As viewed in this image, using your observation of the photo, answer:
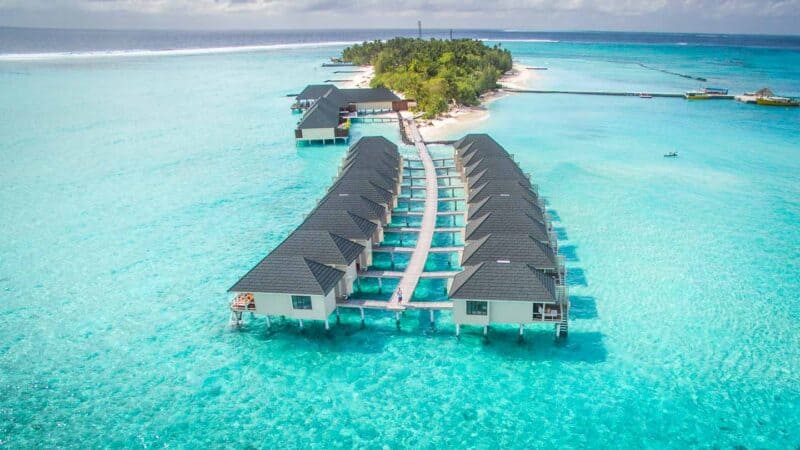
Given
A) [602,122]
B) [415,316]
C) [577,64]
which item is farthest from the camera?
[577,64]

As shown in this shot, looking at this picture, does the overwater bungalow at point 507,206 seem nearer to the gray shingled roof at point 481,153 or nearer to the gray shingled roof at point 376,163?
the gray shingled roof at point 481,153

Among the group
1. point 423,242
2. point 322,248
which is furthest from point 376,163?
point 322,248

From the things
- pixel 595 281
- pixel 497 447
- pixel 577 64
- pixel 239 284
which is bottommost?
pixel 497 447

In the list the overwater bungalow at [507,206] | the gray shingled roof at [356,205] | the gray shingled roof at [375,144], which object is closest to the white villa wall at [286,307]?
the gray shingled roof at [356,205]

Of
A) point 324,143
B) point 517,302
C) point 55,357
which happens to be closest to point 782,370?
point 517,302

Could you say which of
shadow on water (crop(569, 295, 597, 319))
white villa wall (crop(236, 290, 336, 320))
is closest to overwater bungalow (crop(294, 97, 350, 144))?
white villa wall (crop(236, 290, 336, 320))

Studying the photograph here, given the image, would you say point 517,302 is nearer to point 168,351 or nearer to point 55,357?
point 168,351

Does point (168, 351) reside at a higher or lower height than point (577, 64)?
lower
